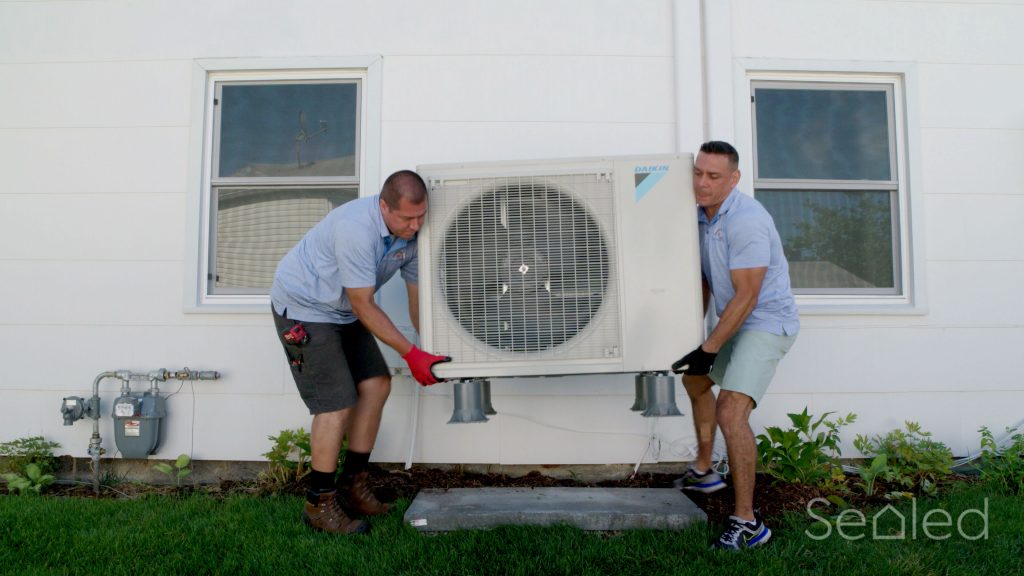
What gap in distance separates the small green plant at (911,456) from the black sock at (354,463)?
92.1 inches

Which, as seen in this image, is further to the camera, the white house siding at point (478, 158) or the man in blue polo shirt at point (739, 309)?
the white house siding at point (478, 158)

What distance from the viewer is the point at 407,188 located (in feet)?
7.41

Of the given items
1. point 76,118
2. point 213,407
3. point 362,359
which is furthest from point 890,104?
point 76,118

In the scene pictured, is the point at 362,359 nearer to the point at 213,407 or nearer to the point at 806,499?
the point at 213,407

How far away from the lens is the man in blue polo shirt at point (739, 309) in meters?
2.35

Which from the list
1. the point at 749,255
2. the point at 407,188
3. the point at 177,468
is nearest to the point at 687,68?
the point at 749,255

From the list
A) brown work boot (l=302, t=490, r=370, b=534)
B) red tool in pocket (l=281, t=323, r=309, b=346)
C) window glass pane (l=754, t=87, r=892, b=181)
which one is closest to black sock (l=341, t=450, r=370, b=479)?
brown work boot (l=302, t=490, r=370, b=534)

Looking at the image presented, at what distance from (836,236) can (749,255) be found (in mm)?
1330

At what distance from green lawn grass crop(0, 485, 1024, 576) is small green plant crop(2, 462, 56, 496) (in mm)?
461

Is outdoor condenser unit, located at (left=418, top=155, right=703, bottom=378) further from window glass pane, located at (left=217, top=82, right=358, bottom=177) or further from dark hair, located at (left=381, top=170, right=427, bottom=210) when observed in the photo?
window glass pane, located at (left=217, top=82, right=358, bottom=177)

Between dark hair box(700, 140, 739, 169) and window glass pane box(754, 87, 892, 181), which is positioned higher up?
window glass pane box(754, 87, 892, 181)

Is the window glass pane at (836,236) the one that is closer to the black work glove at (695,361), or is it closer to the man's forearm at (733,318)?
the man's forearm at (733,318)

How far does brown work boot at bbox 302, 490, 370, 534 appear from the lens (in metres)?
2.43

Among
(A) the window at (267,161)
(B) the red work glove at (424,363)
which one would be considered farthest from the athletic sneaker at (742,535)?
(A) the window at (267,161)
